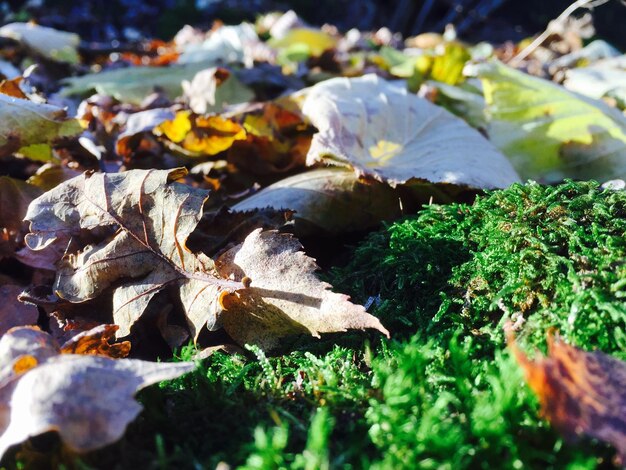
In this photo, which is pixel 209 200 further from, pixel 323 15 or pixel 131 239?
pixel 323 15

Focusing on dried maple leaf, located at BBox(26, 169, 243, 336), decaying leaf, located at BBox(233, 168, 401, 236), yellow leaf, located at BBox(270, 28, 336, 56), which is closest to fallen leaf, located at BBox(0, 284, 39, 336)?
dried maple leaf, located at BBox(26, 169, 243, 336)

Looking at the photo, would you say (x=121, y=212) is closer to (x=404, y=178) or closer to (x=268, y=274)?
(x=268, y=274)

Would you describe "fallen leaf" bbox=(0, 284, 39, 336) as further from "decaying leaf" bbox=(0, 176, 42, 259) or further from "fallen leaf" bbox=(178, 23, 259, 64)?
"fallen leaf" bbox=(178, 23, 259, 64)

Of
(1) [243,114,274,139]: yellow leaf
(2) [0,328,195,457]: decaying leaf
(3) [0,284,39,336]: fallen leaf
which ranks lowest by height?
(3) [0,284,39,336]: fallen leaf

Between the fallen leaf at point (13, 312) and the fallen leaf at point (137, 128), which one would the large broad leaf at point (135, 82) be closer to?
the fallen leaf at point (137, 128)

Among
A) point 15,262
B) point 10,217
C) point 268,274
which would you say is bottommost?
point 15,262

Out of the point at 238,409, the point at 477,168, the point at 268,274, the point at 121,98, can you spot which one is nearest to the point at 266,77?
the point at 121,98

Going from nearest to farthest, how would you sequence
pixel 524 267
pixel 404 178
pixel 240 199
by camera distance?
pixel 524 267 → pixel 404 178 → pixel 240 199
